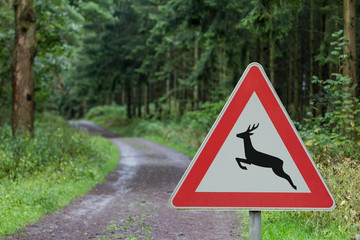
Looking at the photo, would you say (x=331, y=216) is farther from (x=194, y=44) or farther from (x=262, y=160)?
(x=194, y=44)

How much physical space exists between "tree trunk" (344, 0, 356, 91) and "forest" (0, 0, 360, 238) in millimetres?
25

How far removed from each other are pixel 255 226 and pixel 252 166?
1.21 feet

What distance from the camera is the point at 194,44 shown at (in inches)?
828

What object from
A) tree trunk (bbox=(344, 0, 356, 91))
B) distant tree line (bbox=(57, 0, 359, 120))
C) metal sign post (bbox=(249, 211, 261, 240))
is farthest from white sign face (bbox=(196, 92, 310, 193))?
tree trunk (bbox=(344, 0, 356, 91))

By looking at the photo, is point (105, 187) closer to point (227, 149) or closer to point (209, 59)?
point (227, 149)

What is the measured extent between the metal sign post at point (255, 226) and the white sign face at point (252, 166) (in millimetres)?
157

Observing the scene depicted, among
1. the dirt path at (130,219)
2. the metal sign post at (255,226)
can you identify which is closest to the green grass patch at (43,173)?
the dirt path at (130,219)

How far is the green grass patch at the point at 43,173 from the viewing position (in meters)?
6.47

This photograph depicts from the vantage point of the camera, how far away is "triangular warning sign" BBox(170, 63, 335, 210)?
2348 mm

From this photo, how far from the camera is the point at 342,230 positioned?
4500 mm

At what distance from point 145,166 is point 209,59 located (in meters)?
7.39

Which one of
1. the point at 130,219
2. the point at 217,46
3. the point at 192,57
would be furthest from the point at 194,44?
the point at 130,219

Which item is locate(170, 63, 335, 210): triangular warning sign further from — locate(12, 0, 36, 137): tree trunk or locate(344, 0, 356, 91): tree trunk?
locate(12, 0, 36, 137): tree trunk

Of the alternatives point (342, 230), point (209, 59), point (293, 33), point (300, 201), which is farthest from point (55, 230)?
point (293, 33)
